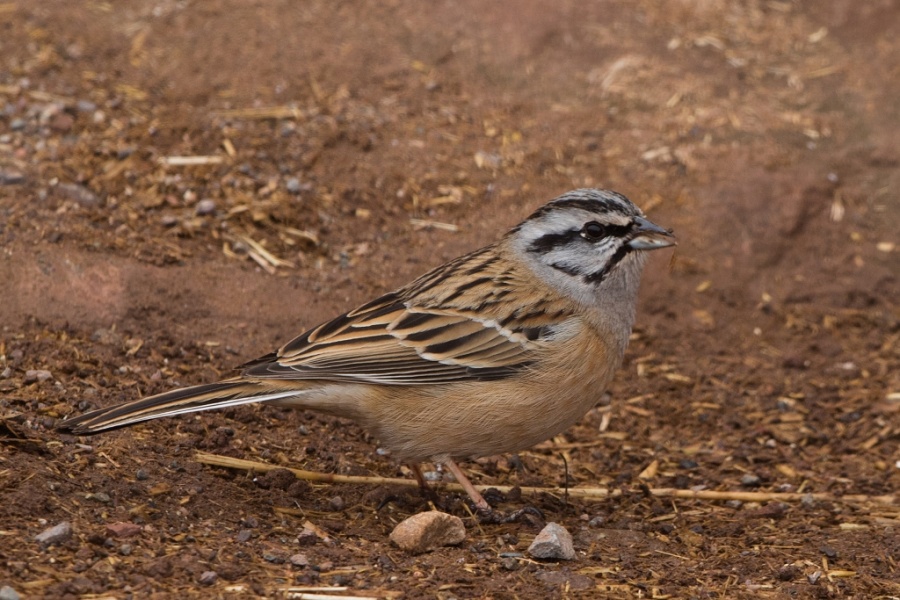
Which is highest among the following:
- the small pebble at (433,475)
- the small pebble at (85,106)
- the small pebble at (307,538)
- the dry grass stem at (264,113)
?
the dry grass stem at (264,113)

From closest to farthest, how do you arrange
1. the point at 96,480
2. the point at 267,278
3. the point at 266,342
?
the point at 96,480 < the point at 266,342 < the point at 267,278

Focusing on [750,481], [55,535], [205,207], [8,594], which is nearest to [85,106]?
[205,207]

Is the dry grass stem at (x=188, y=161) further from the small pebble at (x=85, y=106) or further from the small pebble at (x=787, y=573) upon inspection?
the small pebble at (x=787, y=573)

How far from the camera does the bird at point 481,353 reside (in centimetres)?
605

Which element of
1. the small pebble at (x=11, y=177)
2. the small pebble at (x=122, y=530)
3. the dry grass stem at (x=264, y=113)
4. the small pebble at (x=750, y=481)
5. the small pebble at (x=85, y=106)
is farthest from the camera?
the dry grass stem at (x=264, y=113)

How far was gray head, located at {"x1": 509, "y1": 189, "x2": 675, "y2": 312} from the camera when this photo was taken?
6.46 m

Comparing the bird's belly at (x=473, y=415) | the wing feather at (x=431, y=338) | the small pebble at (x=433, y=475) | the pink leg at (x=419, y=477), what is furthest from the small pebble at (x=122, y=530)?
the small pebble at (x=433, y=475)

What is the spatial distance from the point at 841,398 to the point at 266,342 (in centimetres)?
423

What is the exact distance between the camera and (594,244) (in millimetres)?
6547

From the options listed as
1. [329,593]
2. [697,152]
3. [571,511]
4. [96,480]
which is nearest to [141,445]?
[96,480]

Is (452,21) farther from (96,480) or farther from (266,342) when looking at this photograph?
(96,480)

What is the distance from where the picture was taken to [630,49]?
11625 millimetres

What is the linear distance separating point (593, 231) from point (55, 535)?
11.0ft

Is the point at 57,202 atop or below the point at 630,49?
below
